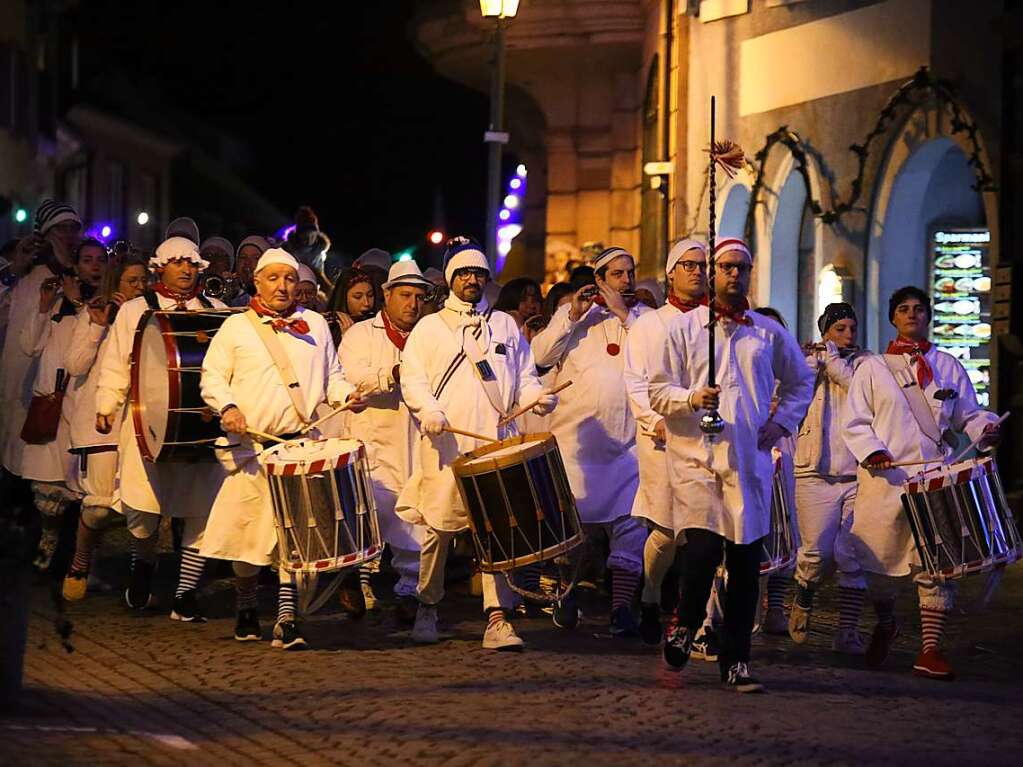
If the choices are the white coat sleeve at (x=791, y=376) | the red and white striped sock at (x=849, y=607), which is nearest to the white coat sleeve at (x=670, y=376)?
the white coat sleeve at (x=791, y=376)

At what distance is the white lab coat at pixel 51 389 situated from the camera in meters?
13.2

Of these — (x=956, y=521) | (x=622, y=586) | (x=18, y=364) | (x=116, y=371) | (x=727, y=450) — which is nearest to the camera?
(x=727, y=450)

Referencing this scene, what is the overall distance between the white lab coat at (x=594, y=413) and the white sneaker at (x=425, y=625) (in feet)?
4.41

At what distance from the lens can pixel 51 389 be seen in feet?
43.3

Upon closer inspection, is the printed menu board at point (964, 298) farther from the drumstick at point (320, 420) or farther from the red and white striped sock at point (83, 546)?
the drumstick at point (320, 420)

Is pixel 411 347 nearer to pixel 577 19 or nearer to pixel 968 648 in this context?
pixel 968 648

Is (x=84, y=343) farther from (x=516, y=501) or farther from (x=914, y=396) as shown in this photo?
(x=914, y=396)

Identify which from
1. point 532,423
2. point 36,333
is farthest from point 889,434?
point 36,333

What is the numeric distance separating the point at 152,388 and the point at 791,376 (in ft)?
12.0

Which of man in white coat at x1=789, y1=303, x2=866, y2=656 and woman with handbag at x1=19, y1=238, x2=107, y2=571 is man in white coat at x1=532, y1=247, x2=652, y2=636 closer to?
man in white coat at x1=789, y1=303, x2=866, y2=656

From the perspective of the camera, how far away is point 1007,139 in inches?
658

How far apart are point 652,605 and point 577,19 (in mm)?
14864

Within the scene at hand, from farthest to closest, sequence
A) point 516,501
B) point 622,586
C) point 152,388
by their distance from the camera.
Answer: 1. point 152,388
2. point 622,586
3. point 516,501

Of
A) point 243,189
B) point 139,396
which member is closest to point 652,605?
point 139,396
